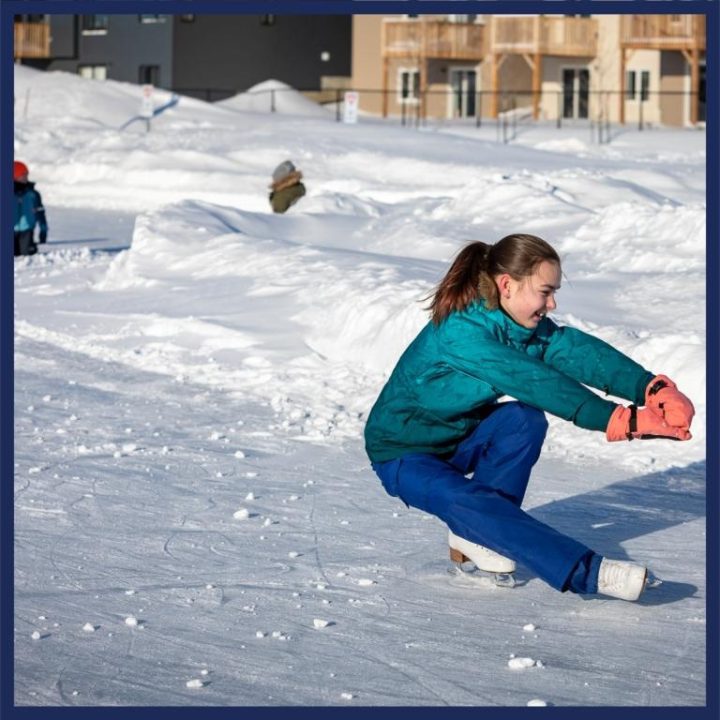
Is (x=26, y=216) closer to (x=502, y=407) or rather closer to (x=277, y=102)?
(x=502, y=407)

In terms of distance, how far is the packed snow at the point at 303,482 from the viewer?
14.3ft

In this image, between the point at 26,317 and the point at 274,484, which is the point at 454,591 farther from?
the point at 26,317

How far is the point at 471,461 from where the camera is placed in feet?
16.9

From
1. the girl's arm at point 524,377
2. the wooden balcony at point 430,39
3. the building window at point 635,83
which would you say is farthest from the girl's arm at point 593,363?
the wooden balcony at point 430,39

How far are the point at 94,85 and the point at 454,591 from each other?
35275 millimetres

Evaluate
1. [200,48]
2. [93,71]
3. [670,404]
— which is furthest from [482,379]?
[93,71]

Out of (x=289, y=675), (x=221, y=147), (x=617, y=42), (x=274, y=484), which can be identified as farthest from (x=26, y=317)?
(x=617, y=42)

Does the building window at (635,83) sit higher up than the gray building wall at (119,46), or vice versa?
the gray building wall at (119,46)

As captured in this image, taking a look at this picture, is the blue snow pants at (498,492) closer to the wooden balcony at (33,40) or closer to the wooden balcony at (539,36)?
the wooden balcony at (539,36)

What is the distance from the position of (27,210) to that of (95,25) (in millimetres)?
34588

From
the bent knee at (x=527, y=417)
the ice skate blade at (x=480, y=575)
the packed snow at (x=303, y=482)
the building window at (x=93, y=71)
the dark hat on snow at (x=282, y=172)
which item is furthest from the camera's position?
the building window at (x=93, y=71)

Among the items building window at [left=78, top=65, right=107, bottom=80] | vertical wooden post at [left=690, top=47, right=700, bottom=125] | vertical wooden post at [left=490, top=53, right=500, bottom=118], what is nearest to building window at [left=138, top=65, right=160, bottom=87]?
building window at [left=78, top=65, right=107, bottom=80]

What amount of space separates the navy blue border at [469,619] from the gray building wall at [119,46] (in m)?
43.4

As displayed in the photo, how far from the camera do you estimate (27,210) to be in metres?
17.0
